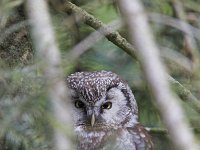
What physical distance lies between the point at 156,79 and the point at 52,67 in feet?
1.13

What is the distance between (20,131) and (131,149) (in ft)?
3.64

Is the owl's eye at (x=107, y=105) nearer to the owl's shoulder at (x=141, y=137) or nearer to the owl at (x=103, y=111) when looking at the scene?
the owl at (x=103, y=111)

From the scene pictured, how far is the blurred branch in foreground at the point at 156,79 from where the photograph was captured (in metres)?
1.12

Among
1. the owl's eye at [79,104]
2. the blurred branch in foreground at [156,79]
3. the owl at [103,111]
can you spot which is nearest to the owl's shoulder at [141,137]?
the owl at [103,111]

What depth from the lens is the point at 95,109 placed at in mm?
3023

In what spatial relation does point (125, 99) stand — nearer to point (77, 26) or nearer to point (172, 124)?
point (77, 26)

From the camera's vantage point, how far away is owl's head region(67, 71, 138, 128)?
2.98m

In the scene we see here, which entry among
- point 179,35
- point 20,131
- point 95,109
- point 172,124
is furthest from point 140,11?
point 179,35

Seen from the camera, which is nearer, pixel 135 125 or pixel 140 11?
pixel 140 11

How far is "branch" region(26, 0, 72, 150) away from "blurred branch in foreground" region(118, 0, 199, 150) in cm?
24

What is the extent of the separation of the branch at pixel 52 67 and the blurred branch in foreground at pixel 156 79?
24 centimetres

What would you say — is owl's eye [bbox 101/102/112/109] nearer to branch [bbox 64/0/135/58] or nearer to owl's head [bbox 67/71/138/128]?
owl's head [bbox 67/71/138/128]

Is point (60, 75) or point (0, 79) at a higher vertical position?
point (60, 75)

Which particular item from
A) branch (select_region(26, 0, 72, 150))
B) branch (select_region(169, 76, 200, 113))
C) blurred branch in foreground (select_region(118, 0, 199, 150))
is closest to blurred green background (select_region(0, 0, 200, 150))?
branch (select_region(169, 76, 200, 113))
